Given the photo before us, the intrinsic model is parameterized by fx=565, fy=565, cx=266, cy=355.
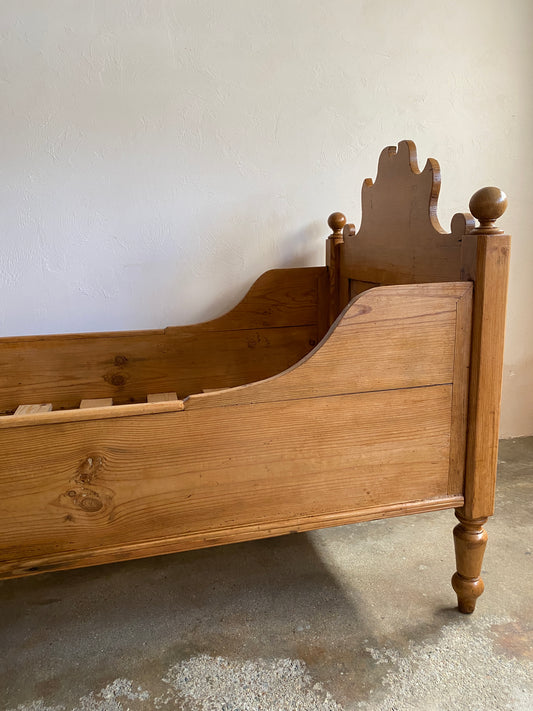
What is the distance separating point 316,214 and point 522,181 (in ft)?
2.63

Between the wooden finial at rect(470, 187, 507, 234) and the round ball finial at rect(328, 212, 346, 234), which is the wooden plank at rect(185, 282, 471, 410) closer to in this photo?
the wooden finial at rect(470, 187, 507, 234)

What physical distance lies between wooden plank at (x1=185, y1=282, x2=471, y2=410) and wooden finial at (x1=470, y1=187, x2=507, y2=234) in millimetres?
117

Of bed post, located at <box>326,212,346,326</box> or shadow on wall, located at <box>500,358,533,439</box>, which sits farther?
shadow on wall, located at <box>500,358,533,439</box>

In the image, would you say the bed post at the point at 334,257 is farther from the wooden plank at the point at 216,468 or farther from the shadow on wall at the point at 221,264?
the wooden plank at the point at 216,468

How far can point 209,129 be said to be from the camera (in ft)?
5.78

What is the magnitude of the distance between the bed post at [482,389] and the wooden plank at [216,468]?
0.20 feet

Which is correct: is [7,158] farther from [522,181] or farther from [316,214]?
[522,181]

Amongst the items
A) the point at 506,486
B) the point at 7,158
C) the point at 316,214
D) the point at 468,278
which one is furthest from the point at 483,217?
the point at 7,158

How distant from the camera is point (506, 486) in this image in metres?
1.87

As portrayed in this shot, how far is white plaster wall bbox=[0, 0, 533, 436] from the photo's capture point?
165cm

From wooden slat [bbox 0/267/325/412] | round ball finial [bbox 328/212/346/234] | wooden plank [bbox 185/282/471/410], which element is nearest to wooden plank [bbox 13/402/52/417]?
wooden slat [bbox 0/267/325/412]

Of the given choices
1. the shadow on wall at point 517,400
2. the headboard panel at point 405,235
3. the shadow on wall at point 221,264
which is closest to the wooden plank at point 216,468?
the headboard panel at point 405,235

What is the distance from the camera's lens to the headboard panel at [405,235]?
1.17 metres

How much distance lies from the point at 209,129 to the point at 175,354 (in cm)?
71
